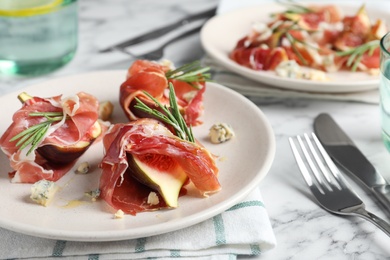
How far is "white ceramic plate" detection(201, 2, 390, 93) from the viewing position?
2152mm

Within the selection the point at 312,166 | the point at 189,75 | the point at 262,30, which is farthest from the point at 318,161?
the point at 262,30

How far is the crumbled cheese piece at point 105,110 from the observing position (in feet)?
6.39

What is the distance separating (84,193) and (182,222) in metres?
0.28

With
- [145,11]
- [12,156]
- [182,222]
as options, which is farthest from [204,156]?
[145,11]

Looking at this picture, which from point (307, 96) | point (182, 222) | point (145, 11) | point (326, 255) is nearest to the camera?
point (182, 222)

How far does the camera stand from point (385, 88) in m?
1.83

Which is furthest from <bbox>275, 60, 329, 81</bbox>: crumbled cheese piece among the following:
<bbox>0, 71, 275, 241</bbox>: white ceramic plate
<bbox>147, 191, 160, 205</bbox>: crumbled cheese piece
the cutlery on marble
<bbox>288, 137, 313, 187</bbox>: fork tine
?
<bbox>147, 191, 160, 205</bbox>: crumbled cheese piece

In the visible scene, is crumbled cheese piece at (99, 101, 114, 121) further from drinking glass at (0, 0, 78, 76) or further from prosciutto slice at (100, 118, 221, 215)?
drinking glass at (0, 0, 78, 76)

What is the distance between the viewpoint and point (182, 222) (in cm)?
143

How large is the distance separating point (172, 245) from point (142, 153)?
0.70 feet

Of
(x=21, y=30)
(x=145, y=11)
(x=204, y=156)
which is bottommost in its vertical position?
(x=145, y=11)

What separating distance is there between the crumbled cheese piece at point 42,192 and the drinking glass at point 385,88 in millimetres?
862

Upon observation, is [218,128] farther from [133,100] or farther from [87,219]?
[87,219]

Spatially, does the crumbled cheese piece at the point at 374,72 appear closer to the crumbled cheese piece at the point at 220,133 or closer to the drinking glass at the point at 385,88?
the drinking glass at the point at 385,88
